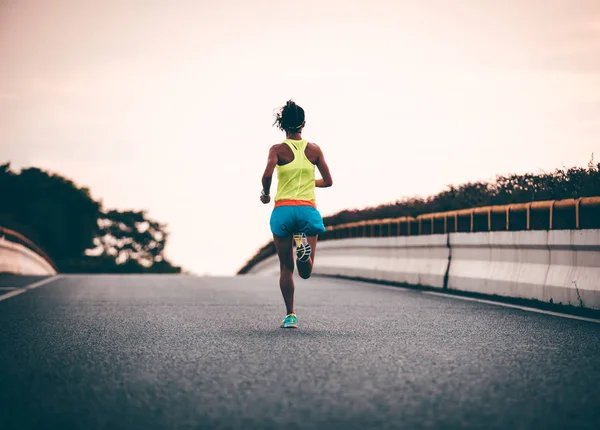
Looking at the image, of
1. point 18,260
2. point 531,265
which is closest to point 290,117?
point 531,265

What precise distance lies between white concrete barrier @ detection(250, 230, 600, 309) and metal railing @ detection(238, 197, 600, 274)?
174 millimetres

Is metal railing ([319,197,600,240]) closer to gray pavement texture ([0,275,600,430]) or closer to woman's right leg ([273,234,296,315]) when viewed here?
gray pavement texture ([0,275,600,430])

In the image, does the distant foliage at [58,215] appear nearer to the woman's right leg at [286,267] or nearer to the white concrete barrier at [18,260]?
the white concrete barrier at [18,260]

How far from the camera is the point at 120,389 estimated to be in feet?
17.1

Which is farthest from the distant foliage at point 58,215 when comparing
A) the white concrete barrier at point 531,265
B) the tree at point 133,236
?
the white concrete barrier at point 531,265

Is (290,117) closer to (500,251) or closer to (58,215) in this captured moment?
(500,251)

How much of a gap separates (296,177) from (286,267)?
3.09 feet

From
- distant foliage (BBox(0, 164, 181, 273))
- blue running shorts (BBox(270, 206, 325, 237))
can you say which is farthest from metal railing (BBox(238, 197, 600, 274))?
distant foliage (BBox(0, 164, 181, 273))

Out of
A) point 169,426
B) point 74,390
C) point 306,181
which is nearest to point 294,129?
point 306,181

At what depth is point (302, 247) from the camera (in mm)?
8617

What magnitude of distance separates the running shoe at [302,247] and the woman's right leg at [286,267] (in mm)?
183

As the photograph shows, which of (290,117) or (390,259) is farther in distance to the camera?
(390,259)

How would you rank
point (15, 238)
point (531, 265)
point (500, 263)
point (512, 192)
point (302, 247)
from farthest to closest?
point (15, 238) < point (512, 192) < point (500, 263) < point (531, 265) < point (302, 247)

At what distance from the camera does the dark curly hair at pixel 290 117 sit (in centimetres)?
882
